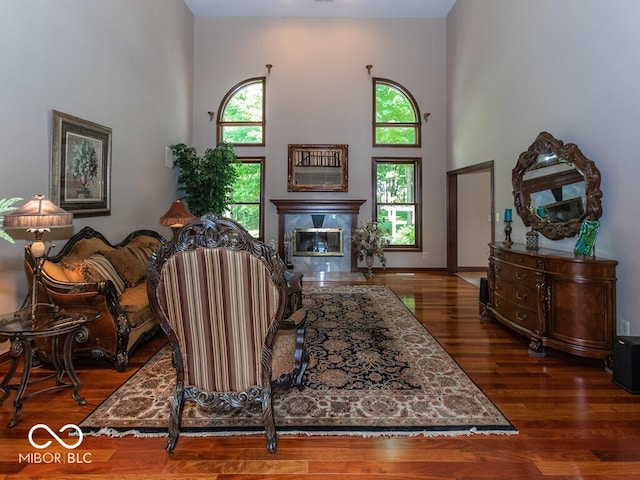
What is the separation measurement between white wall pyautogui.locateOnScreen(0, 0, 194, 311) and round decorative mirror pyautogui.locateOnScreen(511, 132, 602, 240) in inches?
196

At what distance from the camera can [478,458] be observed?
6.26 feet

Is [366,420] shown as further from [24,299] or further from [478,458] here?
[24,299]

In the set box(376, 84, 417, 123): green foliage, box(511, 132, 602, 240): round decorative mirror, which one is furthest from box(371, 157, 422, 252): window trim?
box(511, 132, 602, 240): round decorative mirror

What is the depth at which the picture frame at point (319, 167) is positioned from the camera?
7.56 m

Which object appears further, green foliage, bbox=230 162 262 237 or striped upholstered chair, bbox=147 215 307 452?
green foliage, bbox=230 162 262 237

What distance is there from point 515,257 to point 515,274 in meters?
0.17

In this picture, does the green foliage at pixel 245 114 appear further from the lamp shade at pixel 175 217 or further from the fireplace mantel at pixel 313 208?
the lamp shade at pixel 175 217

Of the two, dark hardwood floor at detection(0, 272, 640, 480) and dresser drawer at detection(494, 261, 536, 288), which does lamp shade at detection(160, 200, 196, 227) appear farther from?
dresser drawer at detection(494, 261, 536, 288)

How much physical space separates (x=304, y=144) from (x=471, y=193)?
3.74 m

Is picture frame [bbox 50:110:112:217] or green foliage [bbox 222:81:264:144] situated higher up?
green foliage [bbox 222:81:264:144]

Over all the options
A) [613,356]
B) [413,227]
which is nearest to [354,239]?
[413,227]

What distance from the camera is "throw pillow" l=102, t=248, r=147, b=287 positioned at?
3.66m

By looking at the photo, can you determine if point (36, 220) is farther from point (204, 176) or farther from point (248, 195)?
point (248, 195)

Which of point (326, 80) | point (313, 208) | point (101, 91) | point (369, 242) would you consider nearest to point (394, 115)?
point (326, 80)
